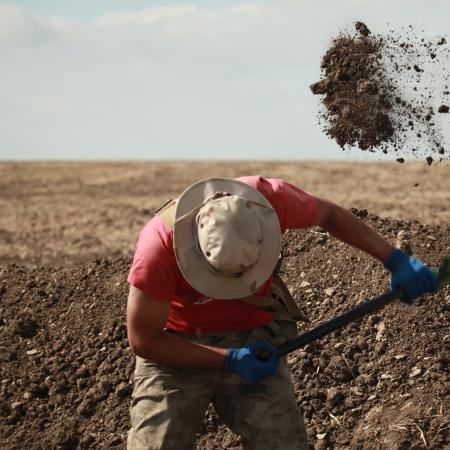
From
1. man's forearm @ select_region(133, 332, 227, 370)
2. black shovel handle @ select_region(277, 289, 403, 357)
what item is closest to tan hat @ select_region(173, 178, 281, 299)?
man's forearm @ select_region(133, 332, 227, 370)

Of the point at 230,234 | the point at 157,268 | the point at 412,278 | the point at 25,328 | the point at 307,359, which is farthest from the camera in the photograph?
the point at 25,328

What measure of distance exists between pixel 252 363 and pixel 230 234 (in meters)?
0.57

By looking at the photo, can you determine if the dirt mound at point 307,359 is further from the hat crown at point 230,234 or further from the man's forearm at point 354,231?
the hat crown at point 230,234

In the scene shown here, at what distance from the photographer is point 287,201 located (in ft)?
11.3

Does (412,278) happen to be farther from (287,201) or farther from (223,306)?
Answer: (223,306)

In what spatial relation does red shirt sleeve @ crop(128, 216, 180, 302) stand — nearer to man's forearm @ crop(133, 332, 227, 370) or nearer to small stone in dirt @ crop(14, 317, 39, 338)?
man's forearm @ crop(133, 332, 227, 370)

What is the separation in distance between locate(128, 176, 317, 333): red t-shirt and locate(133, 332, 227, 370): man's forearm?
0.16 meters

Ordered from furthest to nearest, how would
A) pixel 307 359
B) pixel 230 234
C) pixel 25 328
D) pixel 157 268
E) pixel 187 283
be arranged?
1. pixel 25 328
2. pixel 307 359
3. pixel 187 283
4. pixel 157 268
5. pixel 230 234

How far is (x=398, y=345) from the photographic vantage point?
4.86 meters

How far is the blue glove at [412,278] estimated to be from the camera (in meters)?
3.52

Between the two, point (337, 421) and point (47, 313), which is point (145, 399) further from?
point (47, 313)

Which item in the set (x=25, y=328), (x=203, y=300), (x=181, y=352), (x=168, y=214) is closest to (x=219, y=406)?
(x=181, y=352)

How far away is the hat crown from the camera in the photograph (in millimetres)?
3041

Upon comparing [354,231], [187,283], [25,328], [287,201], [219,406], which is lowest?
[25,328]
